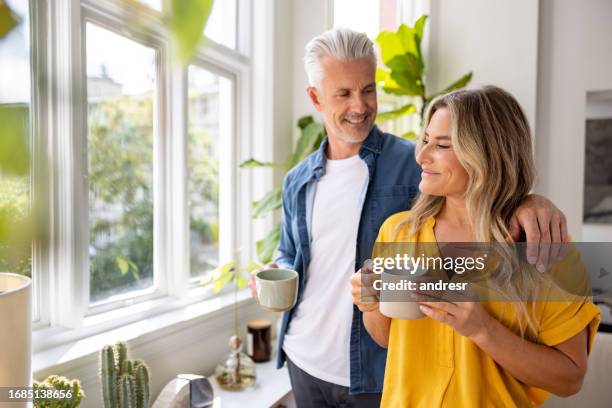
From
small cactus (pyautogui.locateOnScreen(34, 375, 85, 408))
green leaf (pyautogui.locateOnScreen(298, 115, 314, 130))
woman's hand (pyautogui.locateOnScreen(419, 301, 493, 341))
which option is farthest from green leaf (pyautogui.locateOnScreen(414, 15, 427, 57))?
small cactus (pyautogui.locateOnScreen(34, 375, 85, 408))

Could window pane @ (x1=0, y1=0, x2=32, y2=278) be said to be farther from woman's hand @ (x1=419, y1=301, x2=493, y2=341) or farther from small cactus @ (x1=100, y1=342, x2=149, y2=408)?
small cactus @ (x1=100, y1=342, x2=149, y2=408)

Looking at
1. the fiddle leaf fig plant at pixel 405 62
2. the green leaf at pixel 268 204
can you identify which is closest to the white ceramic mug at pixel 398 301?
the green leaf at pixel 268 204

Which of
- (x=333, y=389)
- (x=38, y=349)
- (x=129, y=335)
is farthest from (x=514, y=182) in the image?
(x=38, y=349)

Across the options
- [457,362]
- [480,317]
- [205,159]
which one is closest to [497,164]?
[480,317]

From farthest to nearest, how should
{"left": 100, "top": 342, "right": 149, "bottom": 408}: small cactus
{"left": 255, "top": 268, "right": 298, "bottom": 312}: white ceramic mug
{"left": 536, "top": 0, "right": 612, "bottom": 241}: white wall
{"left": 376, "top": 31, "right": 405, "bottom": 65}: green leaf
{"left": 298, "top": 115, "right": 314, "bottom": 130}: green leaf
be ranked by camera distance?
{"left": 298, "top": 115, "right": 314, "bottom": 130}: green leaf, {"left": 376, "top": 31, "right": 405, "bottom": 65}: green leaf, {"left": 536, "top": 0, "right": 612, "bottom": 241}: white wall, {"left": 100, "top": 342, "right": 149, "bottom": 408}: small cactus, {"left": 255, "top": 268, "right": 298, "bottom": 312}: white ceramic mug

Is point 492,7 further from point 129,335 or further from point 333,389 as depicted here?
point 129,335

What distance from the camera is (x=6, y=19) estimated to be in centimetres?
16

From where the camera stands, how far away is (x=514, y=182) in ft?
3.43

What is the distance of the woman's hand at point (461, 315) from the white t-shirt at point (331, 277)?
0.54m

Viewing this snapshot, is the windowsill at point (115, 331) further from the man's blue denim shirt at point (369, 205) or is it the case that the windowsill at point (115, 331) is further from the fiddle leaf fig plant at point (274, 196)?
the man's blue denim shirt at point (369, 205)

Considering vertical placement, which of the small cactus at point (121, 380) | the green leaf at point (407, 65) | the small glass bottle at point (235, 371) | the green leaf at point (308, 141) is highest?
the green leaf at point (407, 65)

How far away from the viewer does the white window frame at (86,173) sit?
0.62 ft

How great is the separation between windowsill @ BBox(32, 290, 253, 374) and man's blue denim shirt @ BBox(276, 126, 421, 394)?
0.57 m

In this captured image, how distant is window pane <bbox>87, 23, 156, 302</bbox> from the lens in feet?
5.39
